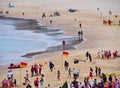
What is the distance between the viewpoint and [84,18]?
166 ft

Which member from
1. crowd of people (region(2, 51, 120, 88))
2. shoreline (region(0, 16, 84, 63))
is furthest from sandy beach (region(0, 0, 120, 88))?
shoreline (region(0, 16, 84, 63))

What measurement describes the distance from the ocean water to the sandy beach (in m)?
1.89

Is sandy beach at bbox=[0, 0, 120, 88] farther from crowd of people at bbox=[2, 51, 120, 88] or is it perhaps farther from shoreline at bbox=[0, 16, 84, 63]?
shoreline at bbox=[0, 16, 84, 63]

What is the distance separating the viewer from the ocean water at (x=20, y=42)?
107ft

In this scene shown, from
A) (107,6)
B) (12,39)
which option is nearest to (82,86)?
(12,39)

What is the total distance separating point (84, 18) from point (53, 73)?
85.8 ft

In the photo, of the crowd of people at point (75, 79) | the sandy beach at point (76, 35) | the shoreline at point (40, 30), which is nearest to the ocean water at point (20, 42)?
the shoreline at point (40, 30)

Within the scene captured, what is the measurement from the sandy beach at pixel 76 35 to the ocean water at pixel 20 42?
1.89m

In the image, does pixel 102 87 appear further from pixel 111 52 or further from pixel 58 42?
pixel 58 42

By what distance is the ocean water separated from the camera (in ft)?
107

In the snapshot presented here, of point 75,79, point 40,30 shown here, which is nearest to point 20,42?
point 40,30

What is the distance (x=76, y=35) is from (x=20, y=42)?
5989 mm

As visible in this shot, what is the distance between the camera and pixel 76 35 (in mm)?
40812

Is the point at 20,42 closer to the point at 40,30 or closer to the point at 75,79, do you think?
the point at 40,30
